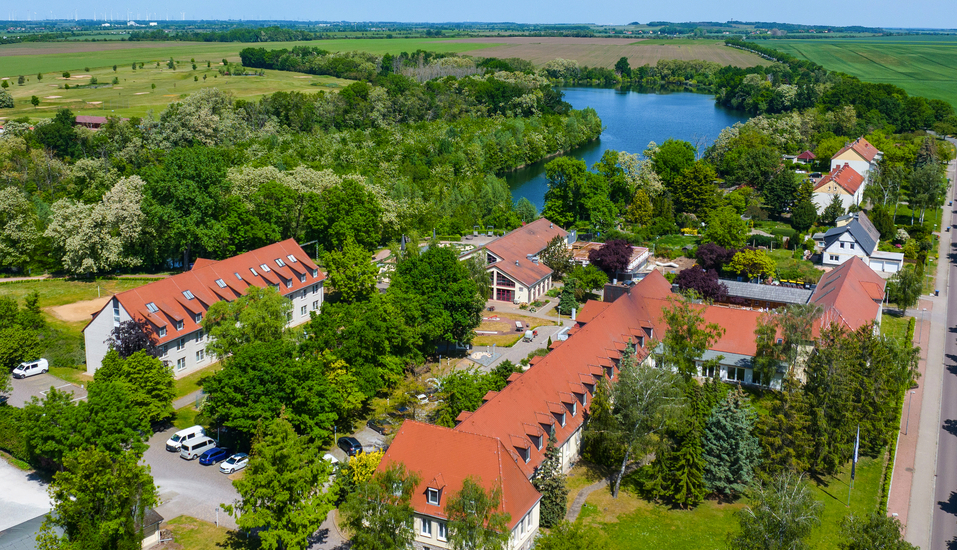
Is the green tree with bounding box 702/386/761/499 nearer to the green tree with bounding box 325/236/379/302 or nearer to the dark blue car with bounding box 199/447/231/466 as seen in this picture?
the dark blue car with bounding box 199/447/231/466

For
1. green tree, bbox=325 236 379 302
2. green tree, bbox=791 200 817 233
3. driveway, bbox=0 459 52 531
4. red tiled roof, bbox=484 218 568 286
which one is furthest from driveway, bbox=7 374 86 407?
green tree, bbox=791 200 817 233

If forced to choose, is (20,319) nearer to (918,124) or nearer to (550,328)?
(550,328)

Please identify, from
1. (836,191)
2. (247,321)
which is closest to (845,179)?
(836,191)

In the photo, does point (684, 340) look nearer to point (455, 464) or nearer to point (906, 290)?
point (455, 464)

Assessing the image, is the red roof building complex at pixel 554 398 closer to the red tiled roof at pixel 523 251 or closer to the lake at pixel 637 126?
the red tiled roof at pixel 523 251

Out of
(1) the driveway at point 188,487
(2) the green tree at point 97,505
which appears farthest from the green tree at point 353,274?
(2) the green tree at point 97,505

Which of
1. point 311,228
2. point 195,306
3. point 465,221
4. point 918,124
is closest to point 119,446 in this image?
point 195,306
